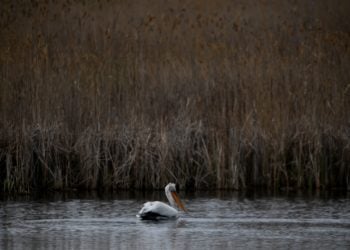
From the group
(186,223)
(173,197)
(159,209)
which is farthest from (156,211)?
(173,197)

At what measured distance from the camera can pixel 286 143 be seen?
1195 centimetres

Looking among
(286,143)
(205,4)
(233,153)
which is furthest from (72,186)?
(205,4)

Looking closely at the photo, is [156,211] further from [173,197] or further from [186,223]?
[173,197]

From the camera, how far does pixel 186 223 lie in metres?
9.69

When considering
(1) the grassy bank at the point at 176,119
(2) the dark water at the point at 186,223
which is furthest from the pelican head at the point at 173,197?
(1) the grassy bank at the point at 176,119

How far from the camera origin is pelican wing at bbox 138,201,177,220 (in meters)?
9.59

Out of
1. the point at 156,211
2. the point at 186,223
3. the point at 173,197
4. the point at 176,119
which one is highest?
the point at 176,119

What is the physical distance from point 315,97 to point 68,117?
3466mm

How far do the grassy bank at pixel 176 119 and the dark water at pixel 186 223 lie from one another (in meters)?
0.50

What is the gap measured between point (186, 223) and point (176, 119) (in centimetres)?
245

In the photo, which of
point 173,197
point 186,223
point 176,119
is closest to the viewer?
point 186,223

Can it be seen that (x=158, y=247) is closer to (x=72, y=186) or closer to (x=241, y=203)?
(x=241, y=203)

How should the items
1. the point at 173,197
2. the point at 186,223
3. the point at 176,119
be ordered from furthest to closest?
1. the point at 176,119
2. the point at 173,197
3. the point at 186,223

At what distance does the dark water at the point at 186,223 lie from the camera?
27.0 ft
